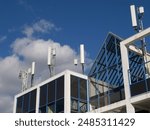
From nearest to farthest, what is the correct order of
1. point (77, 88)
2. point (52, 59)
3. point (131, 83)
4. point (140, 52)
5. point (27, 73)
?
1. point (131, 83)
2. point (140, 52)
3. point (77, 88)
4. point (52, 59)
5. point (27, 73)

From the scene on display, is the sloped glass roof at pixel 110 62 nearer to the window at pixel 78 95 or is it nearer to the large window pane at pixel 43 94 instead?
the window at pixel 78 95

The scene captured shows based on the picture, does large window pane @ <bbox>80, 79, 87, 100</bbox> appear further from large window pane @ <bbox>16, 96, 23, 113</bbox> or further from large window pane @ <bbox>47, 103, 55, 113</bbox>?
large window pane @ <bbox>16, 96, 23, 113</bbox>

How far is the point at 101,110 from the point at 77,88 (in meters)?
5.22

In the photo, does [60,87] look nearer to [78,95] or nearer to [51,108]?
[78,95]

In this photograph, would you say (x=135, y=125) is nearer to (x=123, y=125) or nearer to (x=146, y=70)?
(x=123, y=125)

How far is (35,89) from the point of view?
1297 inches

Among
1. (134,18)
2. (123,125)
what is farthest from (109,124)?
(134,18)

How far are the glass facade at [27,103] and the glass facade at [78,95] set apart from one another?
5.95 meters

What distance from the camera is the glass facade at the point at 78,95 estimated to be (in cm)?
2827

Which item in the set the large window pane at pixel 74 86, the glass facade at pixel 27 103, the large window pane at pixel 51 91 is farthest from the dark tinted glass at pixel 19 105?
the large window pane at pixel 74 86

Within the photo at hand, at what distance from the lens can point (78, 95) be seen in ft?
94.5

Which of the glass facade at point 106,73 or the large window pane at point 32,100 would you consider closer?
the glass facade at point 106,73

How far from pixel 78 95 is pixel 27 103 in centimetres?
775

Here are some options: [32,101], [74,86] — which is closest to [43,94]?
[32,101]
